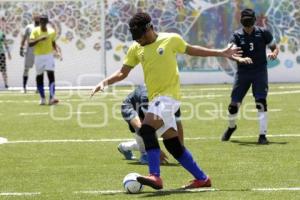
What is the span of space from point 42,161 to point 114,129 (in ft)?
14.3

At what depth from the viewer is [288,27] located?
3012 cm

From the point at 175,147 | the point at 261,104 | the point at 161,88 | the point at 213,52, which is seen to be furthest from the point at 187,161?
the point at 261,104

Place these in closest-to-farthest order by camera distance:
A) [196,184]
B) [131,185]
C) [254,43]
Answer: [131,185], [196,184], [254,43]

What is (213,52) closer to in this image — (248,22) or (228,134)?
(248,22)

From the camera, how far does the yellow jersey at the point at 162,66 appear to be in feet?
29.9

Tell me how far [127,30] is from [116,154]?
59.7ft

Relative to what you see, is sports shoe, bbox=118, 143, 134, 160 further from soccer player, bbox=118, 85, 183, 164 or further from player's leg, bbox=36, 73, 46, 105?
player's leg, bbox=36, 73, 46, 105

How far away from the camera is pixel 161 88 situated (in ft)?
29.9

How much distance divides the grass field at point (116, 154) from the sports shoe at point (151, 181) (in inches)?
3.3

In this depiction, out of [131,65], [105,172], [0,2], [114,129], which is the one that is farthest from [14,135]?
[0,2]

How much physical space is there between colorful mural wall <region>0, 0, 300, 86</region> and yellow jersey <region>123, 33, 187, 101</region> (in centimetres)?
2058

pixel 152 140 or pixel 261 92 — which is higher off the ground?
pixel 152 140

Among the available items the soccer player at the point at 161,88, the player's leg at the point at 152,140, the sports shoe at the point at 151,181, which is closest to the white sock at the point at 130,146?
the soccer player at the point at 161,88

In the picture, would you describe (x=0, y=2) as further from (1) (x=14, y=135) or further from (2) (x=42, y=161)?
(2) (x=42, y=161)
